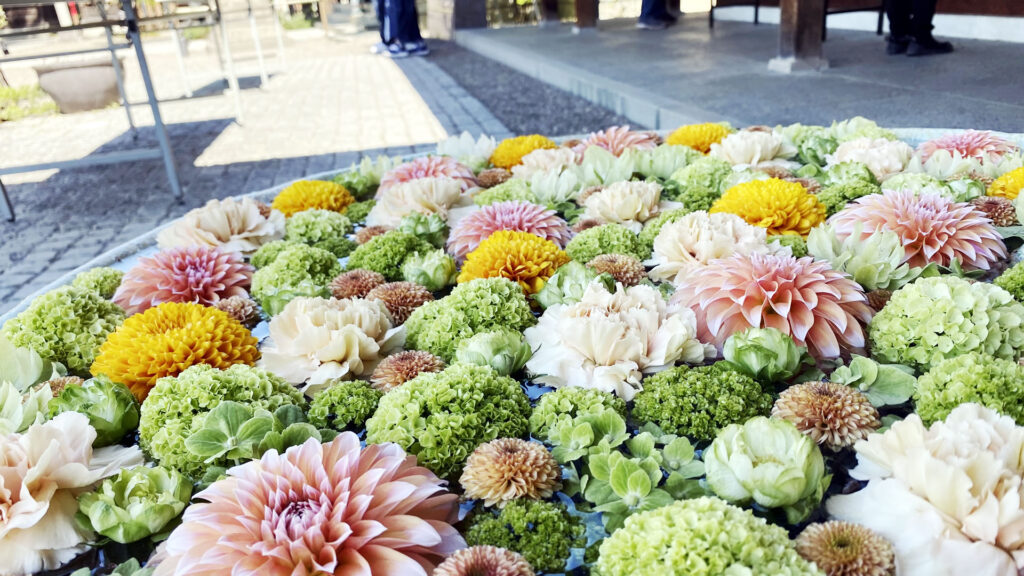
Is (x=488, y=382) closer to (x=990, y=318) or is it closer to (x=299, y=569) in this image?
(x=299, y=569)

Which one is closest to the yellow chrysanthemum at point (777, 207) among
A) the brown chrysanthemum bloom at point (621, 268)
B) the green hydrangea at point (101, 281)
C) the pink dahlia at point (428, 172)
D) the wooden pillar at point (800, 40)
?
the brown chrysanthemum bloom at point (621, 268)

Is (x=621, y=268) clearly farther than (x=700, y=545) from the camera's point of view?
Yes

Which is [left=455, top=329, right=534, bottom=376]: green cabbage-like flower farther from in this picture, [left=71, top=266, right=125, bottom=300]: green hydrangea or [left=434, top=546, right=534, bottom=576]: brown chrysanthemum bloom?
[left=71, top=266, right=125, bottom=300]: green hydrangea

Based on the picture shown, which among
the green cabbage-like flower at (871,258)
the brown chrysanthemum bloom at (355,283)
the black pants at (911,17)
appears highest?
the black pants at (911,17)

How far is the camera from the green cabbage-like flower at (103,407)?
1063 millimetres

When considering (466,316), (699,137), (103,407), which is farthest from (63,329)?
(699,137)

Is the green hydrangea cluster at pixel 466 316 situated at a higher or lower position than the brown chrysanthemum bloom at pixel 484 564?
higher

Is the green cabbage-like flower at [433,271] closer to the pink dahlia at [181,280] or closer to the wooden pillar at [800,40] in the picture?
the pink dahlia at [181,280]

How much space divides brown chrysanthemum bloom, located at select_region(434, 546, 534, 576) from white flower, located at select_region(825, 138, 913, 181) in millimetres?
1586

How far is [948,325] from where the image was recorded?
3.59 ft

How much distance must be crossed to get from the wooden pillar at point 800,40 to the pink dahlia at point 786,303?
16.4ft

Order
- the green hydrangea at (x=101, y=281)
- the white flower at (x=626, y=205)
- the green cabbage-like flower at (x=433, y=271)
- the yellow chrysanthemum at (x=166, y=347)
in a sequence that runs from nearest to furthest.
Result: 1. the yellow chrysanthemum at (x=166, y=347)
2. the green cabbage-like flower at (x=433, y=271)
3. the green hydrangea at (x=101, y=281)
4. the white flower at (x=626, y=205)

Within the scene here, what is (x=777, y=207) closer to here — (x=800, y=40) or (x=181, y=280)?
(x=181, y=280)

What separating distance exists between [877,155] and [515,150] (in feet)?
3.53
